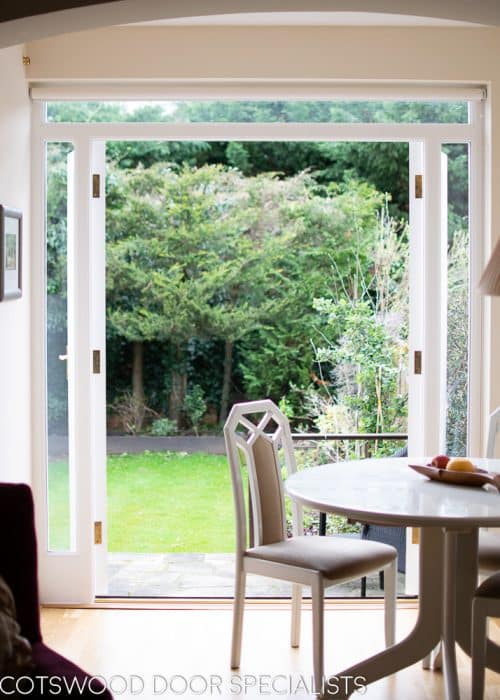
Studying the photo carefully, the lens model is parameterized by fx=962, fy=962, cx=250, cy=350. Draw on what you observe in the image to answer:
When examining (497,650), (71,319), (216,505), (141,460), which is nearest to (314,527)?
(216,505)

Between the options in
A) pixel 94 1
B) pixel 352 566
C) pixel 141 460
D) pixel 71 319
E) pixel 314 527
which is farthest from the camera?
pixel 141 460

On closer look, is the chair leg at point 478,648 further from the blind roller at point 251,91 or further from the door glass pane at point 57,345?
the blind roller at point 251,91

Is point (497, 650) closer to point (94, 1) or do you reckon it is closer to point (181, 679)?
point (181, 679)

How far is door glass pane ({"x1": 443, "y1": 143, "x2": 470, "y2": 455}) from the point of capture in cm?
437

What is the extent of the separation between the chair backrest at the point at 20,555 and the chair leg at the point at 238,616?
1161mm

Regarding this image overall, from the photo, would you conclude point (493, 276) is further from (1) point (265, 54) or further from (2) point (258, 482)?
(1) point (265, 54)

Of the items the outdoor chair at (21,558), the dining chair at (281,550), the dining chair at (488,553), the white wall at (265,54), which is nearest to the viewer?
the outdoor chair at (21,558)

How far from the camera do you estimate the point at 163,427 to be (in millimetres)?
8562

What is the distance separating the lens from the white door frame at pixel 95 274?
430cm

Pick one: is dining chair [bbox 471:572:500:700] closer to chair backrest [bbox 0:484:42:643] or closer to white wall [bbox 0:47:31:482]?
chair backrest [bbox 0:484:42:643]

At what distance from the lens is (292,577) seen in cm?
322

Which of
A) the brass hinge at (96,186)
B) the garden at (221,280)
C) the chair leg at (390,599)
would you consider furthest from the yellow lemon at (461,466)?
the garden at (221,280)

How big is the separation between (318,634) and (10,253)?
6.46ft

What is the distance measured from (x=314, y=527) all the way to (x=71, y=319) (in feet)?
9.78
